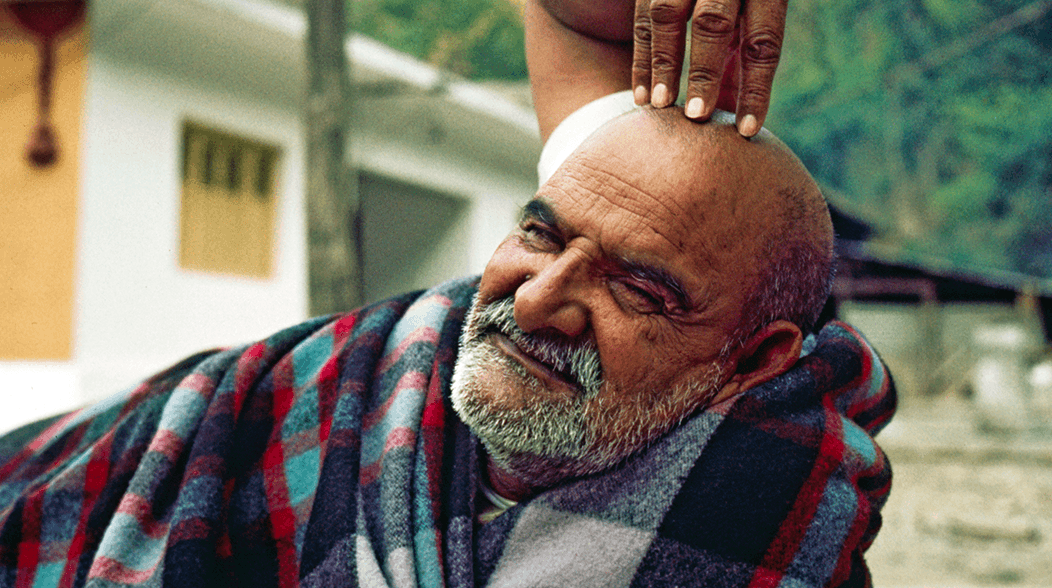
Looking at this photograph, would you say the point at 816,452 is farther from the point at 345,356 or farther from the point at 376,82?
the point at 376,82

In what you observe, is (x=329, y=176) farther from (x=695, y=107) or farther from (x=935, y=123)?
(x=935, y=123)

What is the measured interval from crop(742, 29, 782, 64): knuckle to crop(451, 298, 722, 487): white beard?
56cm

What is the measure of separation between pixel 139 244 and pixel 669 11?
17.0 feet

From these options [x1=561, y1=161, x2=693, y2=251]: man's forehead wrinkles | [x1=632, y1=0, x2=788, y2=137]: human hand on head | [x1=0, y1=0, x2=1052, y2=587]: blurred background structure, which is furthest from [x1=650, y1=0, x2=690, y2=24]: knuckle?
[x1=0, y1=0, x2=1052, y2=587]: blurred background structure

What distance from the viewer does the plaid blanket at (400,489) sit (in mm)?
1360

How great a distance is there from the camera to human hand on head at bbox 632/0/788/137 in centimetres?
140

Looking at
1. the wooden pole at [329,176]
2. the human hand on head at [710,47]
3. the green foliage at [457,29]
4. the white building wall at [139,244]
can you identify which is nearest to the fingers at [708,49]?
the human hand on head at [710,47]

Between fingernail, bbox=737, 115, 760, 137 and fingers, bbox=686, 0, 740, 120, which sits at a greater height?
fingers, bbox=686, 0, 740, 120

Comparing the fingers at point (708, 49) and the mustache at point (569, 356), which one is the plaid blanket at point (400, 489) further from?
the fingers at point (708, 49)

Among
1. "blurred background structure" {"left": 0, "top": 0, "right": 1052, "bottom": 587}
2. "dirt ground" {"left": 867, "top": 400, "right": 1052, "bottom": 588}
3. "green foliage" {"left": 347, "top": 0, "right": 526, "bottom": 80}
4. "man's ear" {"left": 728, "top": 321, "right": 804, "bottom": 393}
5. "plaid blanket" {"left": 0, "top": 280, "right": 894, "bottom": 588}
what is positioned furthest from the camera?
"green foliage" {"left": 347, "top": 0, "right": 526, "bottom": 80}

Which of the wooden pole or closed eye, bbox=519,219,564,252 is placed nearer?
closed eye, bbox=519,219,564,252

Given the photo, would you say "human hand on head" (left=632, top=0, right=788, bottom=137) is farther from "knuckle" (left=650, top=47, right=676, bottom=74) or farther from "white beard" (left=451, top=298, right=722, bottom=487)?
"white beard" (left=451, top=298, right=722, bottom=487)

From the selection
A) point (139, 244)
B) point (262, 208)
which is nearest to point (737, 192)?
point (139, 244)

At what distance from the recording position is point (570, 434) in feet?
4.75
